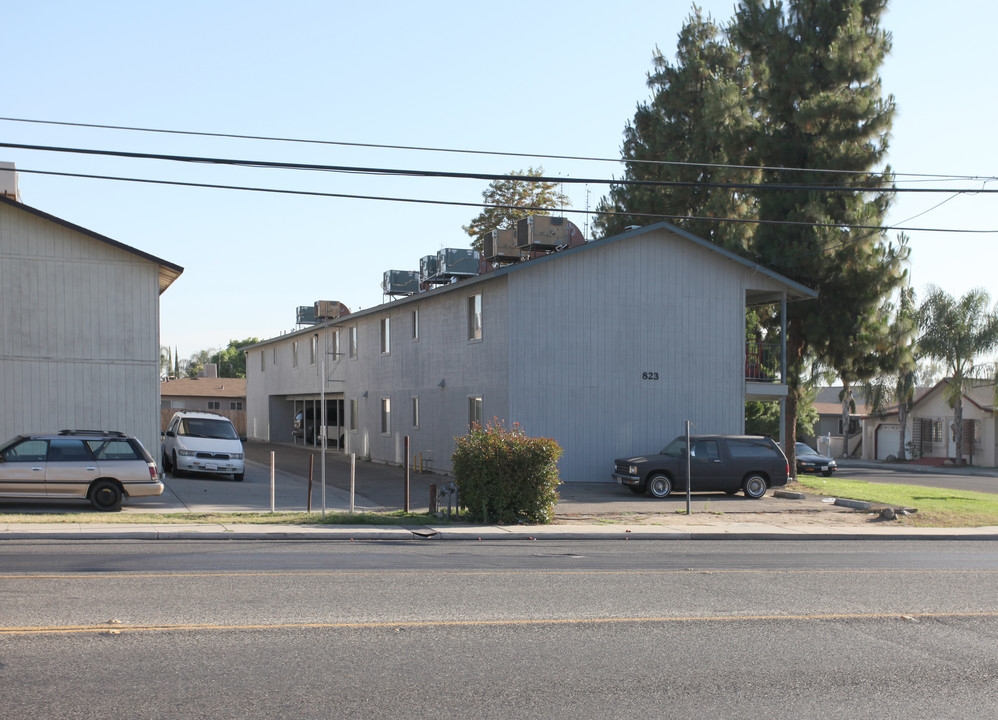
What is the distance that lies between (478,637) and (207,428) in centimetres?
1989

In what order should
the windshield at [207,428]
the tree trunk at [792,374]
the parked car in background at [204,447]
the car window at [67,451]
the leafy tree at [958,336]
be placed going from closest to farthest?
the car window at [67,451] < the parked car in background at [204,447] < the windshield at [207,428] < the tree trunk at [792,374] < the leafy tree at [958,336]

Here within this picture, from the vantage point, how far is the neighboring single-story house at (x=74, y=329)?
21.0 metres

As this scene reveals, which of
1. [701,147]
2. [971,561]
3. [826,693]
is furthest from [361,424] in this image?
[826,693]

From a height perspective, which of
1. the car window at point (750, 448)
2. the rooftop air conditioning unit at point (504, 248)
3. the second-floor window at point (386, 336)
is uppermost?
the rooftop air conditioning unit at point (504, 248)

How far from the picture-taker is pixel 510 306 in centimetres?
2525

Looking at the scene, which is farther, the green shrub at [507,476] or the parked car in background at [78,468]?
the green shrub at [507,476]

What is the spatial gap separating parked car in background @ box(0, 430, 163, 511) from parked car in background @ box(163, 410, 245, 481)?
6.92 meters

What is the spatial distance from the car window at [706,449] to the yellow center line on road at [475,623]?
45.5ft

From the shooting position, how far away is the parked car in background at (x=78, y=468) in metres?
17.2

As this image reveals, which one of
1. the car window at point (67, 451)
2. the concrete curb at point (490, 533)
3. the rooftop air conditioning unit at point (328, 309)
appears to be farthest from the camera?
the rooftop air conditioning unit at point (328, 309)

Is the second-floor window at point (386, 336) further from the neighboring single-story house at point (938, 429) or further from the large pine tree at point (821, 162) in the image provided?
the neighboring single-story house at point (938, 429)

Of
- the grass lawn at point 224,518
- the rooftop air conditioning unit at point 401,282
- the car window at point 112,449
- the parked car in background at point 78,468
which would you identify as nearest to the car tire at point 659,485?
the grass lawn at point 224,518

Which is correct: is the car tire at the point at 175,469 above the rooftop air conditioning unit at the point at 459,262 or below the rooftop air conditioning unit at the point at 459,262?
below

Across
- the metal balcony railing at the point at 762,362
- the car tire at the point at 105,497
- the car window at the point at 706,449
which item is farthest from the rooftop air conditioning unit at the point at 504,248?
the car tire at the point at 105,497
